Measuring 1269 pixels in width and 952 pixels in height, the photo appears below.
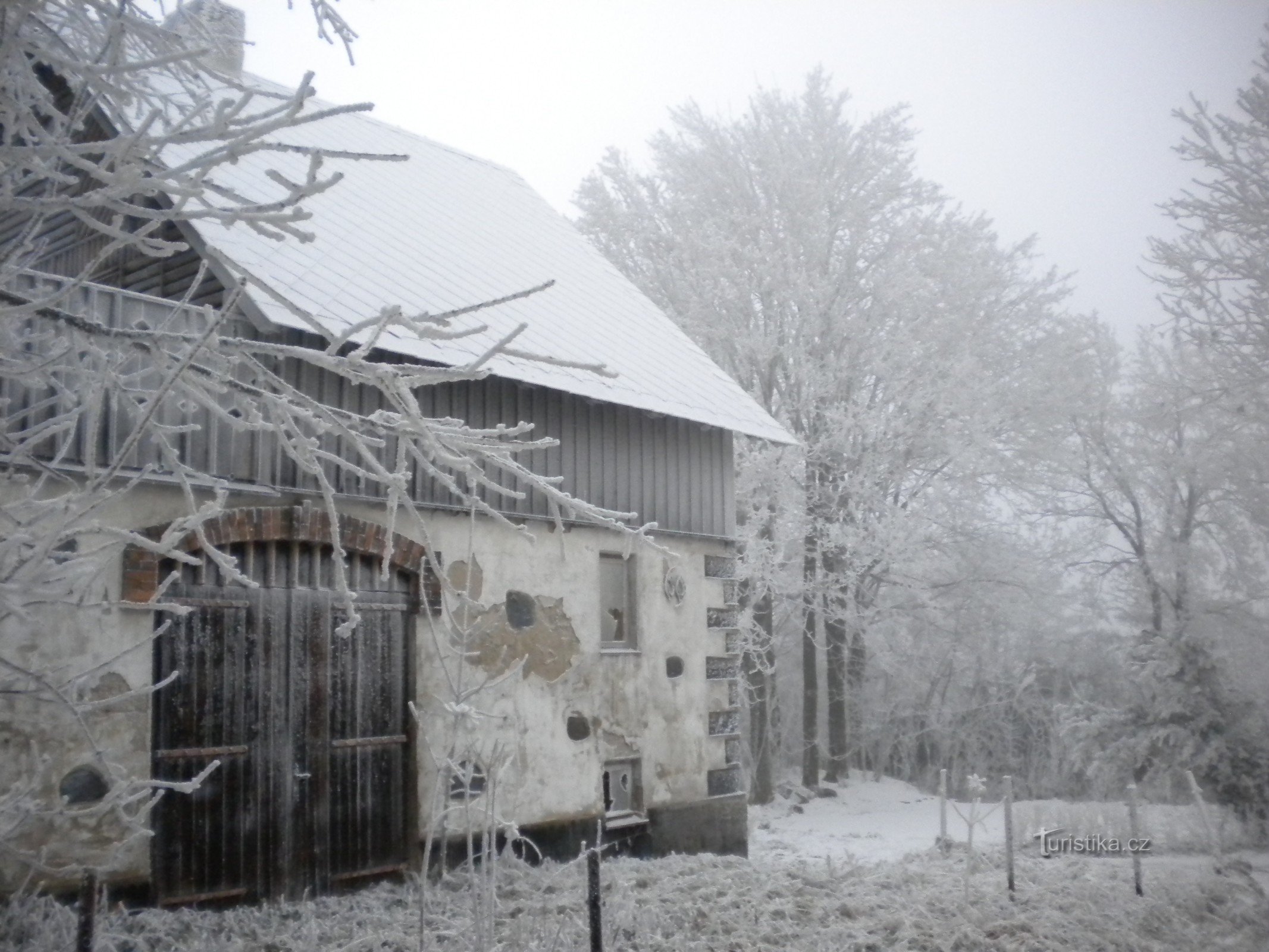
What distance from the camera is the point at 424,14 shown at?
6.80m

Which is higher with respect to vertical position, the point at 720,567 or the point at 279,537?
the point at 279,537

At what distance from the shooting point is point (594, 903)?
4.64m

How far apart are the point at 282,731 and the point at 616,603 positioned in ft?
12.0

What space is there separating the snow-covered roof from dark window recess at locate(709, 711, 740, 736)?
2.79 m

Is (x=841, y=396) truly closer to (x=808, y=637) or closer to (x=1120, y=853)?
(x=808, y=637)

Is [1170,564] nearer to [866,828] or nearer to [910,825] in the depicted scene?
[910,825]

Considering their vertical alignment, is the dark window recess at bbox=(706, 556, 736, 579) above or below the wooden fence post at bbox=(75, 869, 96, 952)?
above

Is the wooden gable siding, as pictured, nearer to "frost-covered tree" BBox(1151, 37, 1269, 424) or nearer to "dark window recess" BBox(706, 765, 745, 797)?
"dark window recess" BBox(706, 765, 745, 797)

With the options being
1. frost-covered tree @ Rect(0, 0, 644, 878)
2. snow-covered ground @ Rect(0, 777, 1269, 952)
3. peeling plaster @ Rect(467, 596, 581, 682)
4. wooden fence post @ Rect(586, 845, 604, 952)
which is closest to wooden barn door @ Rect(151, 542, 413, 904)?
snow-covered ground @ Rect(0, 777, 1269, 952)

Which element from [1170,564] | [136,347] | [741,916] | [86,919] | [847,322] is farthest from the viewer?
[847,322]

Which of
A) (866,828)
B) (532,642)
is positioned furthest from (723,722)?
(866,828)

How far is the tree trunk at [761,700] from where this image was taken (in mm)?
16219

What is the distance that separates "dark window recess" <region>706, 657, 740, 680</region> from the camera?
10859mm

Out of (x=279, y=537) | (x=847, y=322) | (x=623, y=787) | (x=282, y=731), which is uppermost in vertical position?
(x=847, y=322)
